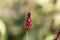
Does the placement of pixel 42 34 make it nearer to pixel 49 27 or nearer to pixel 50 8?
pixel 49 27

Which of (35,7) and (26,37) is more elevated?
(35,7)

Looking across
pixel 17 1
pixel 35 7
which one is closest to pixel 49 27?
pixel 35 7

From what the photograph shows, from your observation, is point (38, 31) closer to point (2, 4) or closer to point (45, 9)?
point (45, 9)

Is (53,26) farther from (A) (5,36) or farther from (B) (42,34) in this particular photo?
(A) (5,36)

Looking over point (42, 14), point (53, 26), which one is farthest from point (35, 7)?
point (53, 26)

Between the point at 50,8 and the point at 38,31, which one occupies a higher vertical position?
the point at 50,8
